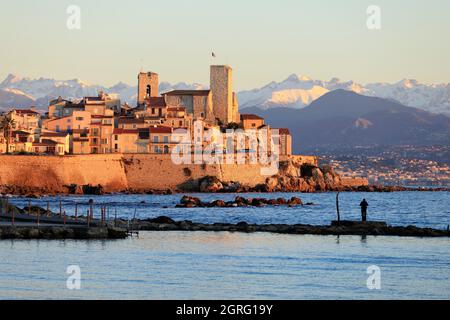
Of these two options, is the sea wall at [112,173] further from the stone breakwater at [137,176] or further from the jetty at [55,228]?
the jetty at [55,228]

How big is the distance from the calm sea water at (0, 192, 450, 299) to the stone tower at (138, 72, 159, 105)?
8077cm

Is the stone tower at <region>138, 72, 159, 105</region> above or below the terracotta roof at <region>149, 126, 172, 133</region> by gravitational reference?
above

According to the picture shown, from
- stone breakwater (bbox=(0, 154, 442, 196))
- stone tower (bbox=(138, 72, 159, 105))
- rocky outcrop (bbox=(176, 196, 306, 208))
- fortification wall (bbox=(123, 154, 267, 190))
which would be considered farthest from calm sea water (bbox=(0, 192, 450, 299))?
stone tower (bbox=(138, 72, 159, 105))

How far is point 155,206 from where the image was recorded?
78375 millimetres

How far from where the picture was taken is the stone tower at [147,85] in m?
130

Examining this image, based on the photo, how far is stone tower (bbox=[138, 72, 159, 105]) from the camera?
130500 mm

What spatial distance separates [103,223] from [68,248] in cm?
747

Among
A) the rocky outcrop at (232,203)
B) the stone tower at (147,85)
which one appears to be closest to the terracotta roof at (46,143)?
the stone tower at (147,85)

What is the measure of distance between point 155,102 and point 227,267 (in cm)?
8299

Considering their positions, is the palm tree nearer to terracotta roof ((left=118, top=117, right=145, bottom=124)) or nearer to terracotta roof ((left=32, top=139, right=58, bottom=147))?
terracotta roof ((left=32, top=139, right=58, bottom=147))

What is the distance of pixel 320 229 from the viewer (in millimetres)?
51438

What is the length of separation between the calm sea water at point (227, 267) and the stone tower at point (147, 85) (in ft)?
265
